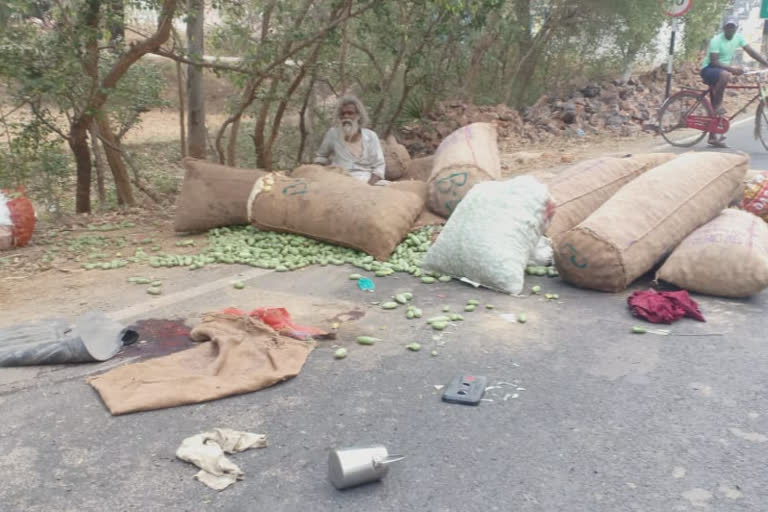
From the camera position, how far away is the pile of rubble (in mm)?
11516

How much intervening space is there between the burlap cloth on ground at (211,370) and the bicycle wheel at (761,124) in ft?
29.6

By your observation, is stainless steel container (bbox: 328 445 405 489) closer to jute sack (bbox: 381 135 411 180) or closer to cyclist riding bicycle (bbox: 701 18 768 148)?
jute sack (bbox: 381 135 411 180)

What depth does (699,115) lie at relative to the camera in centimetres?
974

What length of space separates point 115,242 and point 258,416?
3.37 metres

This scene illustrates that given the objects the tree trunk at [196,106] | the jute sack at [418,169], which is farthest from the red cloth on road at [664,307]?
the tree trunk at [196,106]

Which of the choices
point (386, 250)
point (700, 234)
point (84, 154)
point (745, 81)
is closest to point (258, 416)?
point (386, 250)

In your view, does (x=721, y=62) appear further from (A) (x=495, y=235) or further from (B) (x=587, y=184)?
(A) (x=495, y=235)

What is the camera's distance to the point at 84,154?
6586 mm

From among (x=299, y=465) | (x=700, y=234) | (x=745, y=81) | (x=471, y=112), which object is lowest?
(x=299, y=465)

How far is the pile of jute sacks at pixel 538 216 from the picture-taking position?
399cm

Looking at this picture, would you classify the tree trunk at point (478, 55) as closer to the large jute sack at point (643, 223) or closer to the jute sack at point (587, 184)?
the jute sack at point (587, 184)

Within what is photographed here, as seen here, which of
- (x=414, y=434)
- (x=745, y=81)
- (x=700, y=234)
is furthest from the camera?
(x=745, y=81)

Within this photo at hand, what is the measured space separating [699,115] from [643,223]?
21.9 ft

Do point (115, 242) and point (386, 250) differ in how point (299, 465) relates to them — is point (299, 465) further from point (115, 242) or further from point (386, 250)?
point (115, 242)
